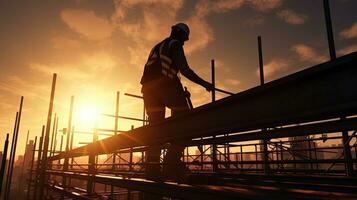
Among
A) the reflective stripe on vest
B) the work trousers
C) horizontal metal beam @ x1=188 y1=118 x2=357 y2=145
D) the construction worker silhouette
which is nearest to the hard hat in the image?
the construction worker silhouette

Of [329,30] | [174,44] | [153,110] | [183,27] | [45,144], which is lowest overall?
[45,144]

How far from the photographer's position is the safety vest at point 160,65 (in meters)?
2.87

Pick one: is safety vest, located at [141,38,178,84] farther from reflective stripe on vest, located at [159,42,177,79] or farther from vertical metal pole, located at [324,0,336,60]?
vertical metal pole, located at [324,0,336,60]

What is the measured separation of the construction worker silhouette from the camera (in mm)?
2812

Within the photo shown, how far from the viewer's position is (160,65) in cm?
296

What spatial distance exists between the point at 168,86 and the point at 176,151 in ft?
2.54

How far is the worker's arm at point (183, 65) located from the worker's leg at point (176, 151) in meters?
0.28

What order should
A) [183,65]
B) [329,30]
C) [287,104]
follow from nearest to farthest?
[287,104], [183,65], [329,30]

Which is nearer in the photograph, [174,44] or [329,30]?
[174,44]

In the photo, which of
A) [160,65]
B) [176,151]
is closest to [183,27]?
[160,65]

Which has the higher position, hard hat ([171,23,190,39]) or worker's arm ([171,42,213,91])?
hard hat ([171,23,190,39])

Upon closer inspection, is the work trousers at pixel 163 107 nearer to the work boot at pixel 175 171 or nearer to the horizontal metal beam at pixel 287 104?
the work boot at pixel 175 171

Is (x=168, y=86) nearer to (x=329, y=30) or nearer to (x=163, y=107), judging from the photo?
(x=163, y=107)

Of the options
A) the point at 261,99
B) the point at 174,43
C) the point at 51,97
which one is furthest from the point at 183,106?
the point at 51,97
